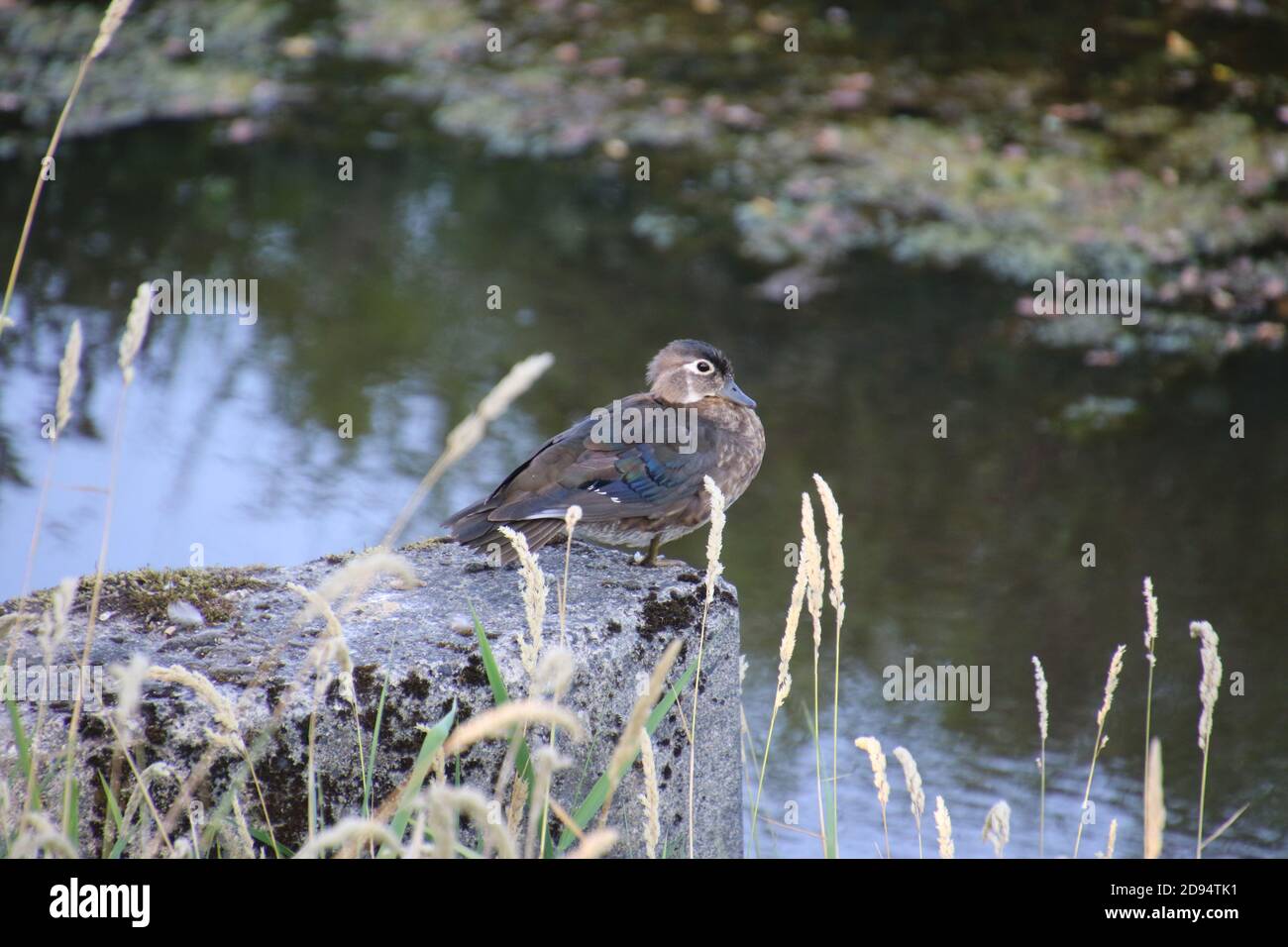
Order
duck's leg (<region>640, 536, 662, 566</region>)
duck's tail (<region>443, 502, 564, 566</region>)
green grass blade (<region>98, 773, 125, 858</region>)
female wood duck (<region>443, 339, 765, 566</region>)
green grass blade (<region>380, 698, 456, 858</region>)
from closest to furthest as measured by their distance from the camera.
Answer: green grass blade (<region>380, 698, 456, 858</region>) → green grass blade (<region>98, 773, 125, 858</region>) → duck's tail (<region>443, 502, 564, 566</region>) → female wood duck (<region>443, 339, 765, 566</region>) → duck's leg (<region>640, 536, 662, 566</region>)

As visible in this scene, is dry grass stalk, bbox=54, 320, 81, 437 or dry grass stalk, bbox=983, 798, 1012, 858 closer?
dry grass stalk, bbox=54, 320, 81, 437

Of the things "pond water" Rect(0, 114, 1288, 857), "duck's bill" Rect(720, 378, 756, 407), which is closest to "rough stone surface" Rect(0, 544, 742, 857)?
"duck's bill" Rect(720, 378, 756, 407)

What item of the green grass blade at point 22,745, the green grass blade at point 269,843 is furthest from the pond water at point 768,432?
the green grass blade at point 22,745

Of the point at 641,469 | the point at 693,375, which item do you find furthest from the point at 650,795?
the point at 693,375

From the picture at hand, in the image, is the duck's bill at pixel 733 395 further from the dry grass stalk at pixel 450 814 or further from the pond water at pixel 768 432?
the dry grass stalk at pixel 450 814

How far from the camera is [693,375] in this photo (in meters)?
4.74

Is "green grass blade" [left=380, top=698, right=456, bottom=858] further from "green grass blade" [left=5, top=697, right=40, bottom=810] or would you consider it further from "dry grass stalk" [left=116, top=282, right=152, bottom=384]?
"dry grass stalk" [left=116, top=282, right=152, bottom=384]

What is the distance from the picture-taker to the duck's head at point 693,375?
473 cm

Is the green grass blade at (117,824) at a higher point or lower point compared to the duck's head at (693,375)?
lower

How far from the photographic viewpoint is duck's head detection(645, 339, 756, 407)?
4.73 metres

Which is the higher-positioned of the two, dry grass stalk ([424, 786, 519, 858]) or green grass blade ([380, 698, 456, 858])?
green grass blade ([380, 698, 456, 858])

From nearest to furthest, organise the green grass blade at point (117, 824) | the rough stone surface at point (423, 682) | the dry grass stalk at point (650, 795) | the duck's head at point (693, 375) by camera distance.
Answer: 1. the dry grass stalk at point (650, 795)
2. the green grass blade at point (117, 824)
3. the rough stone surface at point (423, 682)
4. the duck's head at point (693, 375)

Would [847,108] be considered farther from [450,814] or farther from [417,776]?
[450,814]
